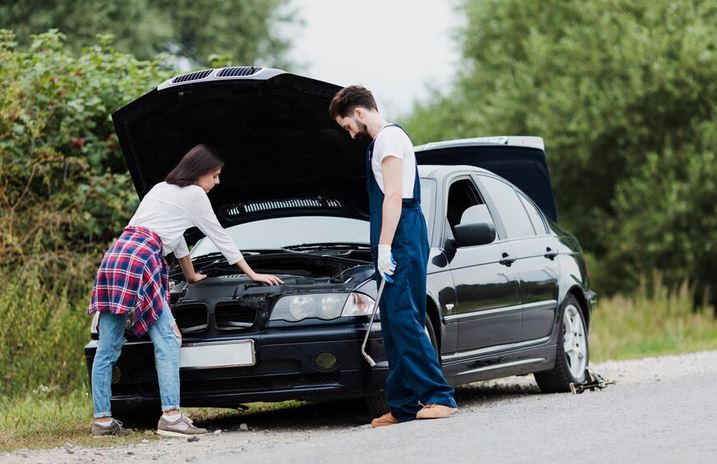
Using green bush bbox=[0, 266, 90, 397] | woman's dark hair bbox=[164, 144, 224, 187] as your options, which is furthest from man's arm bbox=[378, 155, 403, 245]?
green bush bbox=[0, 266, 90, 397]

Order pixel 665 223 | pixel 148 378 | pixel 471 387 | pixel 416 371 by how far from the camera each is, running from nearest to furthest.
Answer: pixel 416 371 < pixel 148 378 < pixel 471 387 < pixel 665 223

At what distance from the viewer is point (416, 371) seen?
7.44 metres

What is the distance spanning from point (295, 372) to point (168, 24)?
20.4 meters

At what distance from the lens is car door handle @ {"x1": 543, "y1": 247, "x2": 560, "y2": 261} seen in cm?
980

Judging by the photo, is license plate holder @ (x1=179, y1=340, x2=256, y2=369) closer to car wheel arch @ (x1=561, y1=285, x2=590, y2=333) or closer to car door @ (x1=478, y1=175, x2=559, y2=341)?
car door @ (x1=478, y1=175, x2=559, y2=341)

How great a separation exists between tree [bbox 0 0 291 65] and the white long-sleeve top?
46.9ft

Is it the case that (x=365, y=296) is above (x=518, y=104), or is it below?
below

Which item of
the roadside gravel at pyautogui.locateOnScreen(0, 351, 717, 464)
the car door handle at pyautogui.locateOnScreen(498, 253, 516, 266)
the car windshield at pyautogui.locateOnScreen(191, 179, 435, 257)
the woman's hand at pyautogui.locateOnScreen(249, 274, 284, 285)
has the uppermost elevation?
the car windshield at pyautogui.locateOnScreen(191, 179, 435, 257)

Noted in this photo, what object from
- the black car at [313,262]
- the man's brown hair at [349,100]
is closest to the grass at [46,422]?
the black car at [313,262]

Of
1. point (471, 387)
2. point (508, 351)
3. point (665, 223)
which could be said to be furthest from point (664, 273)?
point (508, 351)

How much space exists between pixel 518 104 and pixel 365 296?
18484 millimetres

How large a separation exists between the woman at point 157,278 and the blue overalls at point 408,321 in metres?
0.78

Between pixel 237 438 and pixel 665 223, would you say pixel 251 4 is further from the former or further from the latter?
pixel 237 438

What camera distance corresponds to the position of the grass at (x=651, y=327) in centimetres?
1653
